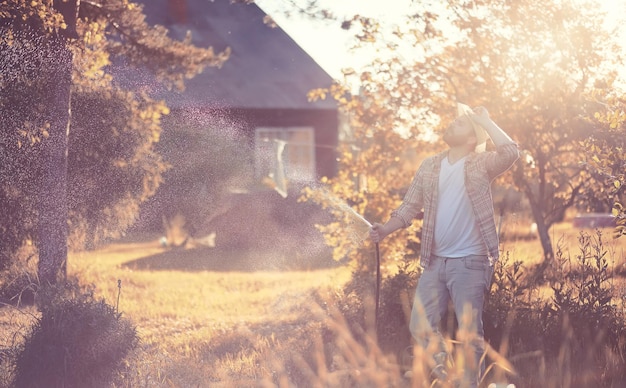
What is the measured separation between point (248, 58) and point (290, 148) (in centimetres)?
274

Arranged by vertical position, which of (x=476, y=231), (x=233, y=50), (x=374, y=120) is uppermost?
(x=233, y=50)

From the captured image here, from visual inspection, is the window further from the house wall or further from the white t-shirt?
the white t-shirt

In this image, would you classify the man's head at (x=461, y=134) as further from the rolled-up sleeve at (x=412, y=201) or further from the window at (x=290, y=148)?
the window at (x=290, y=148)

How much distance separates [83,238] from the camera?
11.7 m

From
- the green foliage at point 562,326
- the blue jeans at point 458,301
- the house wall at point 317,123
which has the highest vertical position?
the house wall at point 317,123

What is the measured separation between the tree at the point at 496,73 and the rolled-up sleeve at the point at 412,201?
16.1ft

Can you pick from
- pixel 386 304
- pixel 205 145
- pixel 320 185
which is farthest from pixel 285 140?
pixel 386 304

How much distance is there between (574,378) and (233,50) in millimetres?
18930

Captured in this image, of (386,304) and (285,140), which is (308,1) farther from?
(285,140)

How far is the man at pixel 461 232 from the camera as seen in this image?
17.6ft

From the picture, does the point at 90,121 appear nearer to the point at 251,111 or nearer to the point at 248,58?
the point at 251,111

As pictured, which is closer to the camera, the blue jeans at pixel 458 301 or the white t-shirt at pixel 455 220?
the blue jeans at pixel 458 301

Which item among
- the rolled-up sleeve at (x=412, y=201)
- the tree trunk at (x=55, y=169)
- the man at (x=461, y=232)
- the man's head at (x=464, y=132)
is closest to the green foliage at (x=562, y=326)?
the man at (x=461, y=232)

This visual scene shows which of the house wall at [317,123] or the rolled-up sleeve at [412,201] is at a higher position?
the house wall at [317,123]
